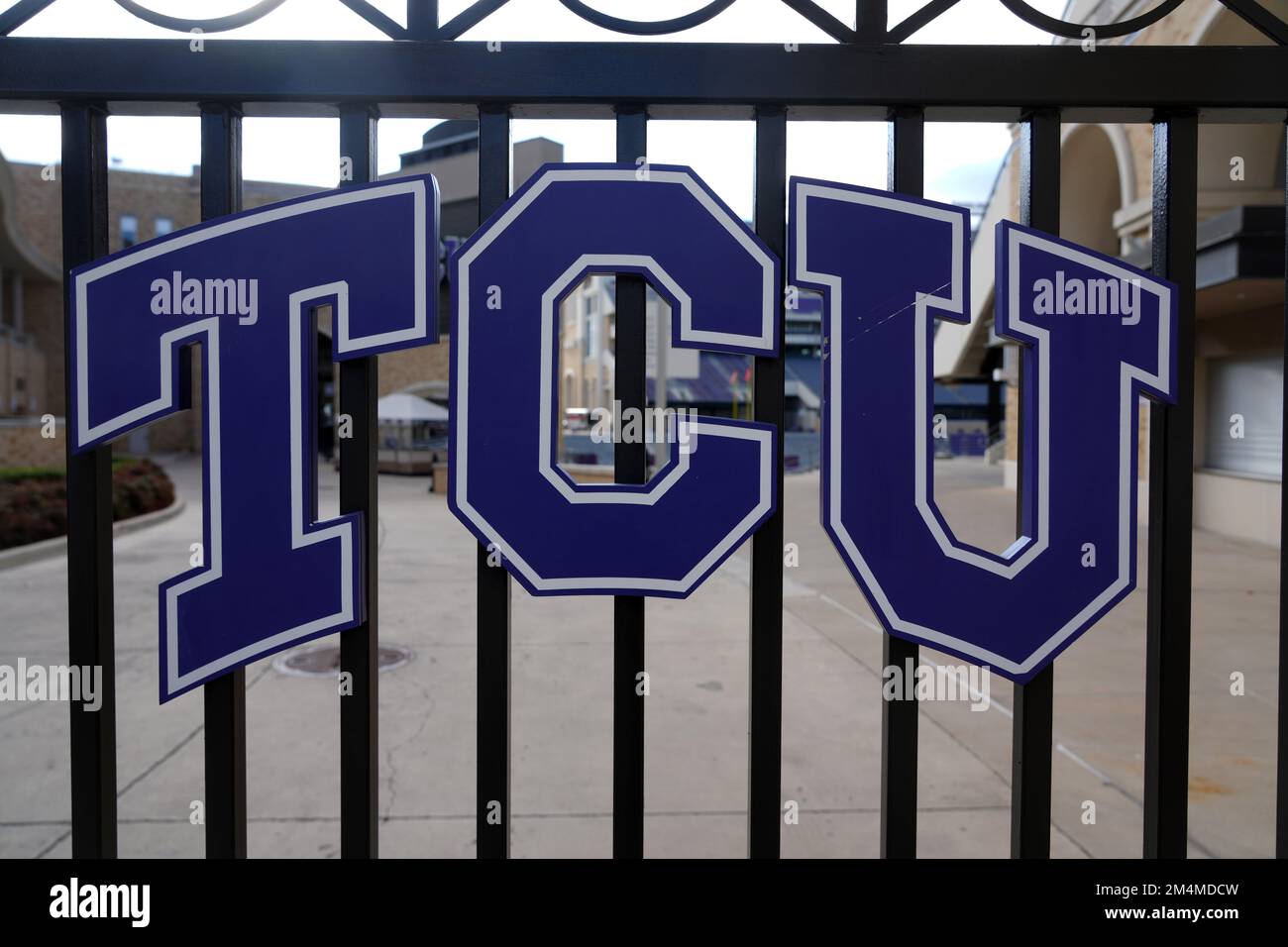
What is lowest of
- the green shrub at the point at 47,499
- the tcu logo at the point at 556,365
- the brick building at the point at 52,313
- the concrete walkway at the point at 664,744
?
the concrete walkway at the point at 664,744

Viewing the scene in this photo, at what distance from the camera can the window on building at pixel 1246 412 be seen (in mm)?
12914

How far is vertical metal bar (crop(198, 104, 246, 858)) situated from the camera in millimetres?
1850

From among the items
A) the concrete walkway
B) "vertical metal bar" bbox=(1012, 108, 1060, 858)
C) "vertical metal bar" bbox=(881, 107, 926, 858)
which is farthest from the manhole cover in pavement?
"vertical metal bar" bbox=(1012, 108, 1060, 858)

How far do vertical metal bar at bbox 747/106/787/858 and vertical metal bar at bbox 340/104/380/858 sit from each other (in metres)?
0.87

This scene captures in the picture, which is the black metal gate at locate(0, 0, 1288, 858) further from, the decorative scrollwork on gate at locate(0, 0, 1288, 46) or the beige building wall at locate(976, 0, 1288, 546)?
the beige building wall at locate(976, 0, 1288, 546)

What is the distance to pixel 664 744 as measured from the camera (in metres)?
4.54

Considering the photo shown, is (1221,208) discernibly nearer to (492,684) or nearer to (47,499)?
(492,684)

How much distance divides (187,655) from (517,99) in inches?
57.9

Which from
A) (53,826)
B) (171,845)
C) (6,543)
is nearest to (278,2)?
(171,845)

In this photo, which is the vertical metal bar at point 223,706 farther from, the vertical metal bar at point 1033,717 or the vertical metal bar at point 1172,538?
the vertical metal bar at point 1172,538

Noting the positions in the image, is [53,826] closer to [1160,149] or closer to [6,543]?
[1160,149]

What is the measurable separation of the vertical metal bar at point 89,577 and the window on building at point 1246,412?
14411 millimetres

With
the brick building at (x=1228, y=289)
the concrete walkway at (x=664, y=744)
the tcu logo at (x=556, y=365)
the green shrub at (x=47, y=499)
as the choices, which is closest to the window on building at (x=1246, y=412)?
the brick building at (x=1228, y=289)

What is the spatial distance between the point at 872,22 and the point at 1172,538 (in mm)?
1358
